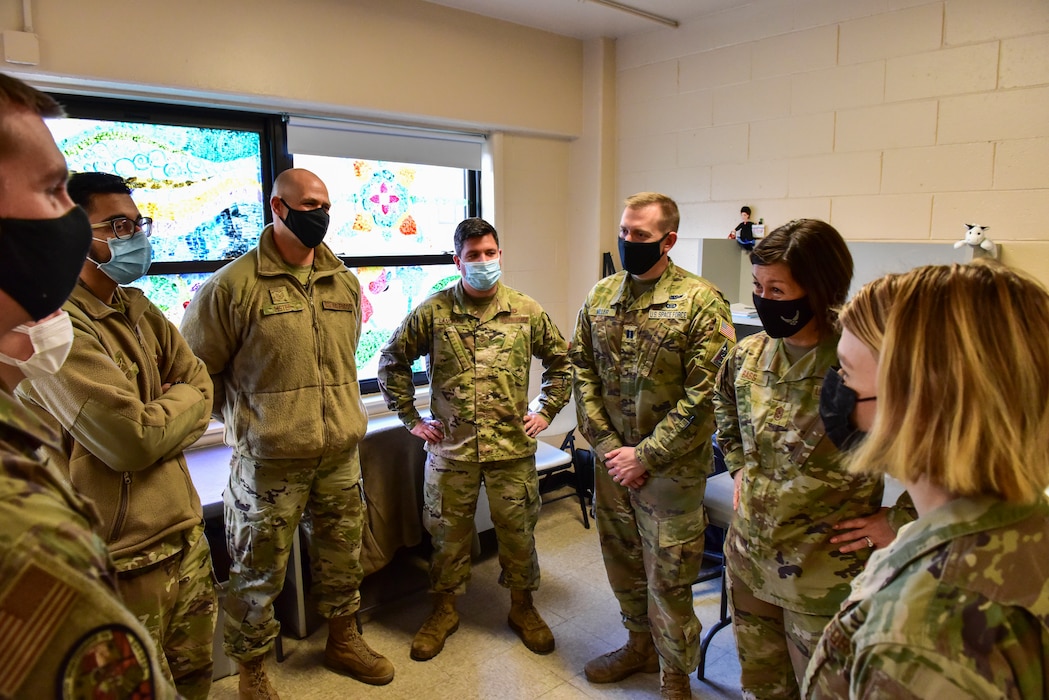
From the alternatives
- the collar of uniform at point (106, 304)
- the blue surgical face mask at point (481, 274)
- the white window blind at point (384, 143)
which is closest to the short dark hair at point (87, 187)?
the collar of uniform at point (106, 304)

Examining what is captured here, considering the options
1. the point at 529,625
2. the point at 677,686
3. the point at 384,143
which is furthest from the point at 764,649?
the point at 384,143

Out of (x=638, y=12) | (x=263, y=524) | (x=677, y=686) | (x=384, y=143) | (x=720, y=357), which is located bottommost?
(x=677, y=686)

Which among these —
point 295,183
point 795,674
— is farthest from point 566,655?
point 295,183

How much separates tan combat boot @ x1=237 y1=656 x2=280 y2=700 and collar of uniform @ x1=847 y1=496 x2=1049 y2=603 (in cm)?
211

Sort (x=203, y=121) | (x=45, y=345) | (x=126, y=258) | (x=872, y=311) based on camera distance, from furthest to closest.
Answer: (x=203, y=121) → (x=126, y=258) → (x=45, y=345) → (x=872, y=311)

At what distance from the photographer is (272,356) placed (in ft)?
7.41

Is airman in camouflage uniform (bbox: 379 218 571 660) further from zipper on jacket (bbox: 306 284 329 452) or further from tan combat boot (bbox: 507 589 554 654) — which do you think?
zipper on jacket (bbox: 306 284 329 452)

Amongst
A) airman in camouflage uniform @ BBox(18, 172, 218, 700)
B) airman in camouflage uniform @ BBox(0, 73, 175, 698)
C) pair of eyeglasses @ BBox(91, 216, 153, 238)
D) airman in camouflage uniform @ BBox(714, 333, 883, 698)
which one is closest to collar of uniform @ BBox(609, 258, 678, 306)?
airman in camouflage uniform @ BBox(714, 333, 883, 698)

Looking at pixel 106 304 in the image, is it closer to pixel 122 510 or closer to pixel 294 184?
pixel 122 510

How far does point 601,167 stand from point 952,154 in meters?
1.86

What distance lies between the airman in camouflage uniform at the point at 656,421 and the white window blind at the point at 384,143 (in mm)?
1668

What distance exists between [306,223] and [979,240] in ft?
8.65

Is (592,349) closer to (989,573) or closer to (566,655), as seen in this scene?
(566,655)

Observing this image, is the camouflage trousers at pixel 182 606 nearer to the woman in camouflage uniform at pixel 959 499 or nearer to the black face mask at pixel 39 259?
the black face mask at pixel 39 259
